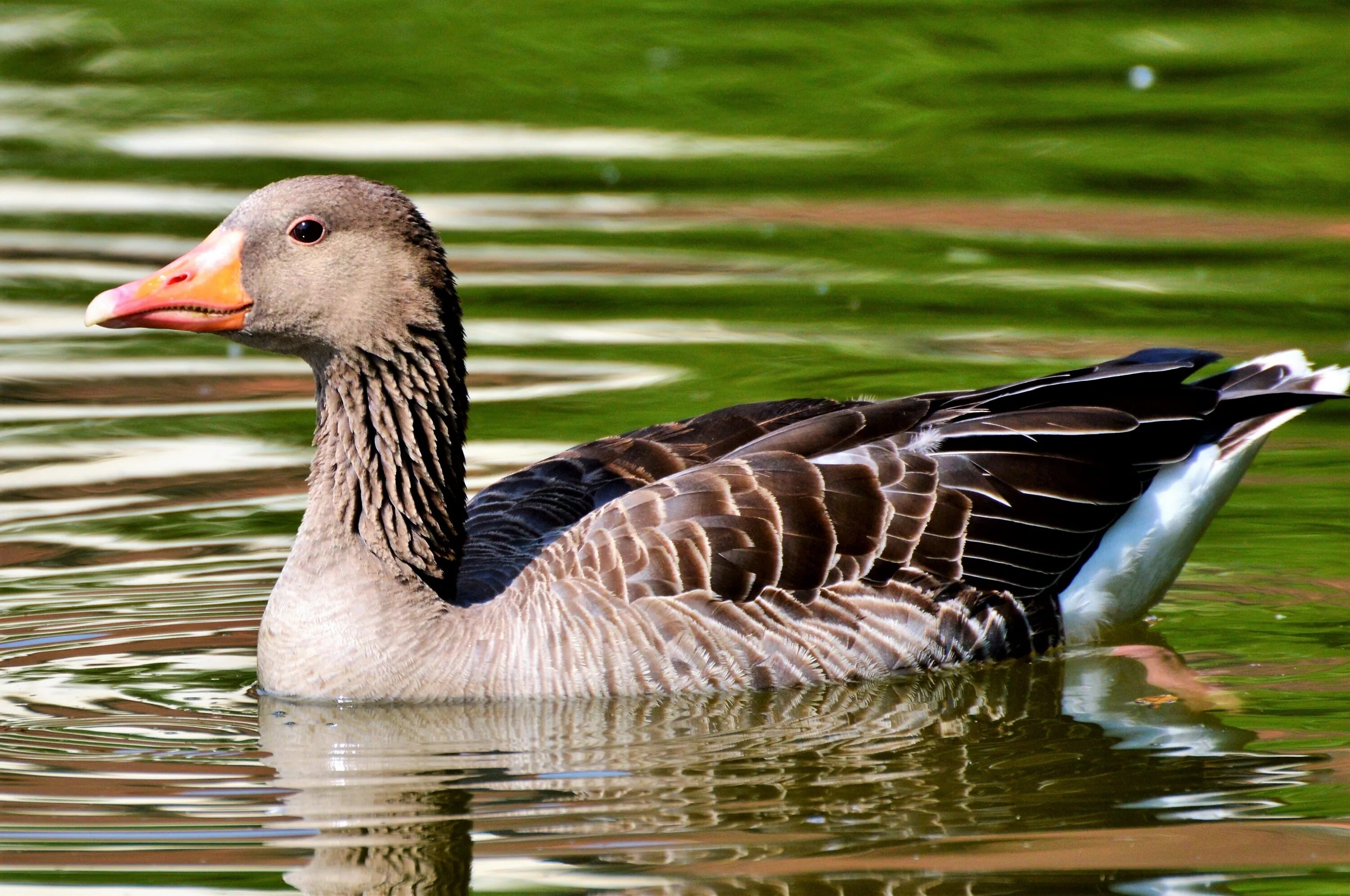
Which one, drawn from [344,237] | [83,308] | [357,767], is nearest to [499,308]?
[83,308]

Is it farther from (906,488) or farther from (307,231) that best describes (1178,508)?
(307,231)

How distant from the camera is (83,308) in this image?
1581cm

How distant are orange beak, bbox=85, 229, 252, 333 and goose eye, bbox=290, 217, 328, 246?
0.23m

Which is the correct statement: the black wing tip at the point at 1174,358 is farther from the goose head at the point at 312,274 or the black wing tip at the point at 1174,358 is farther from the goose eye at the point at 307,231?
the goose eye at the point at 307,231

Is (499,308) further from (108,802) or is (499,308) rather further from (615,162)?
(108,802)

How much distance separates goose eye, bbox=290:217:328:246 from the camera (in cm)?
945

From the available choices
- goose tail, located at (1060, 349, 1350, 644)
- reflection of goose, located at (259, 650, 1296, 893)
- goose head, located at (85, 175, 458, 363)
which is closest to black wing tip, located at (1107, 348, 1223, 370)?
goose tail, located at (1060, 349, 1350, 644)

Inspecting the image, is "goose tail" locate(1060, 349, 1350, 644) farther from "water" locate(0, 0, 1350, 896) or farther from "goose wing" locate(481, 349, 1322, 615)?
"water" locate(0, 0, 1350, 896)

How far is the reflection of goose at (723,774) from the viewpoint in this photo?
7.88 m

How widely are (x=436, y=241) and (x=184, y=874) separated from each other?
3312 millimetres

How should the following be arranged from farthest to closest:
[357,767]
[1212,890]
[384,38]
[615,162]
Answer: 1. [384,38]
2. [615,162]
3. [357,767]
4. [1212,890]

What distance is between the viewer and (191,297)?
925 cm

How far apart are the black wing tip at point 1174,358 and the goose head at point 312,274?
3.49 metres

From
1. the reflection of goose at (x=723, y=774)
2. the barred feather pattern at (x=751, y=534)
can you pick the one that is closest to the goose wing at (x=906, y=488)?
the barred feather pattern at (x=751, y=534)
